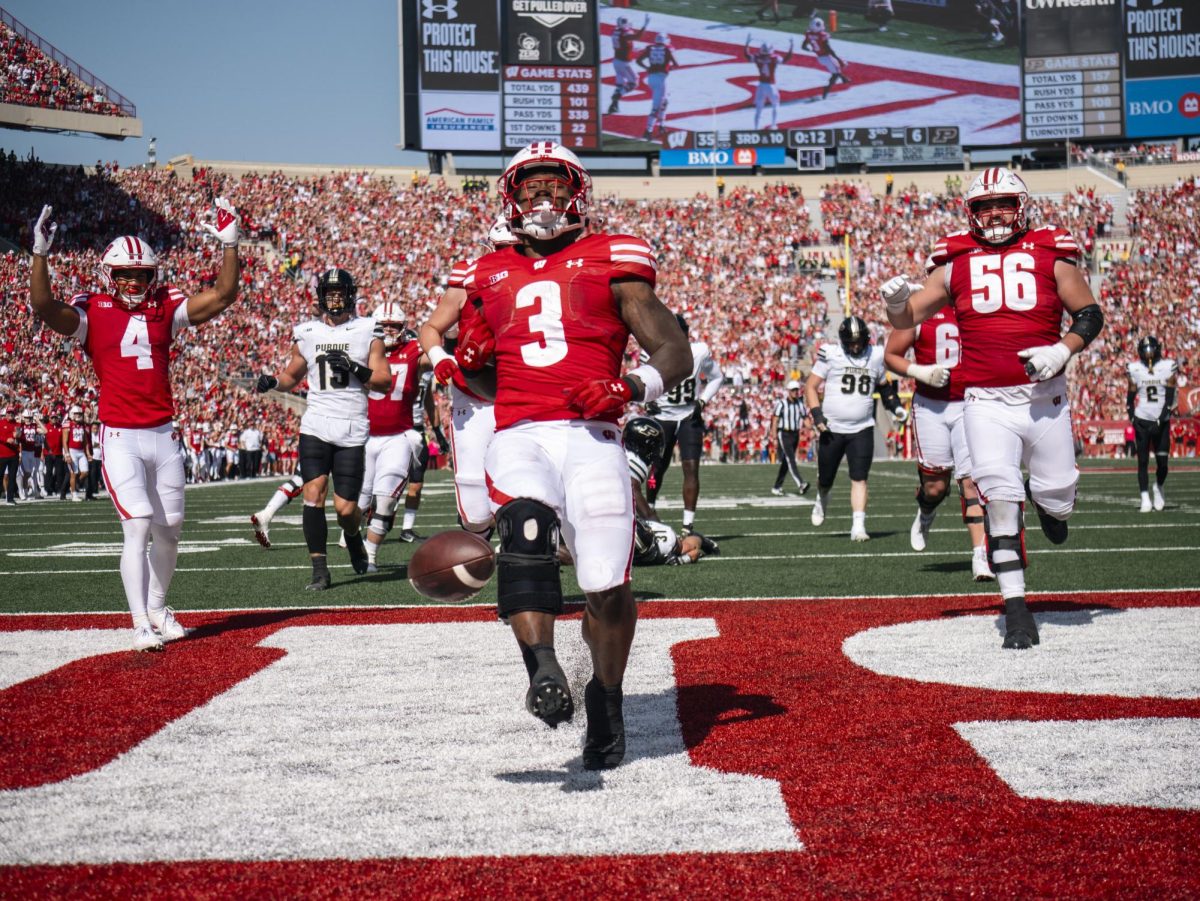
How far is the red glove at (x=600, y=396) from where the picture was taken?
12.3 ft

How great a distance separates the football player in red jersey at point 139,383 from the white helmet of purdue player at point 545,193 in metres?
2.90

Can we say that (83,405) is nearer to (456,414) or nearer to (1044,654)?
(456,414)

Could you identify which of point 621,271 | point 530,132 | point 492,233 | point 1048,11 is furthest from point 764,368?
point 621,271

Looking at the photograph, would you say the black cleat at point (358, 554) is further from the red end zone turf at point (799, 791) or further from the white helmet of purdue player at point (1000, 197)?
the white helmet of purdue player at point (1000, 197)

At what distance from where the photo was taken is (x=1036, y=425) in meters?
6.32

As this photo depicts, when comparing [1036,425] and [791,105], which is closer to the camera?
[1036,425]

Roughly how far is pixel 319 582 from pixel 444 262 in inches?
1404

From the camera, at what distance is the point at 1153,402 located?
1540 cm

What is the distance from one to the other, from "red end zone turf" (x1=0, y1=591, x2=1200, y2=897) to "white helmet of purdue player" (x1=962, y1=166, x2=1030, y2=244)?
2.07 m

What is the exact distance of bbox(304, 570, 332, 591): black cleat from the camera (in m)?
8.95

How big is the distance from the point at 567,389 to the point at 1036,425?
3219mm

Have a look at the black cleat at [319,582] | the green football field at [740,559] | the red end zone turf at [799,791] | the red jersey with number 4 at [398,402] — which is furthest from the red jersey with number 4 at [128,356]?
the red jersey with number 4 at [398,402]

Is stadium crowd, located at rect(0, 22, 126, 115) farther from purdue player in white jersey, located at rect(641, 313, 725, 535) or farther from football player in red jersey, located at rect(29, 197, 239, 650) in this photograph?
football player in red jersey, located at rect(29, 197, 239, 650)

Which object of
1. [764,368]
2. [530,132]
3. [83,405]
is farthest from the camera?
[530,132]
